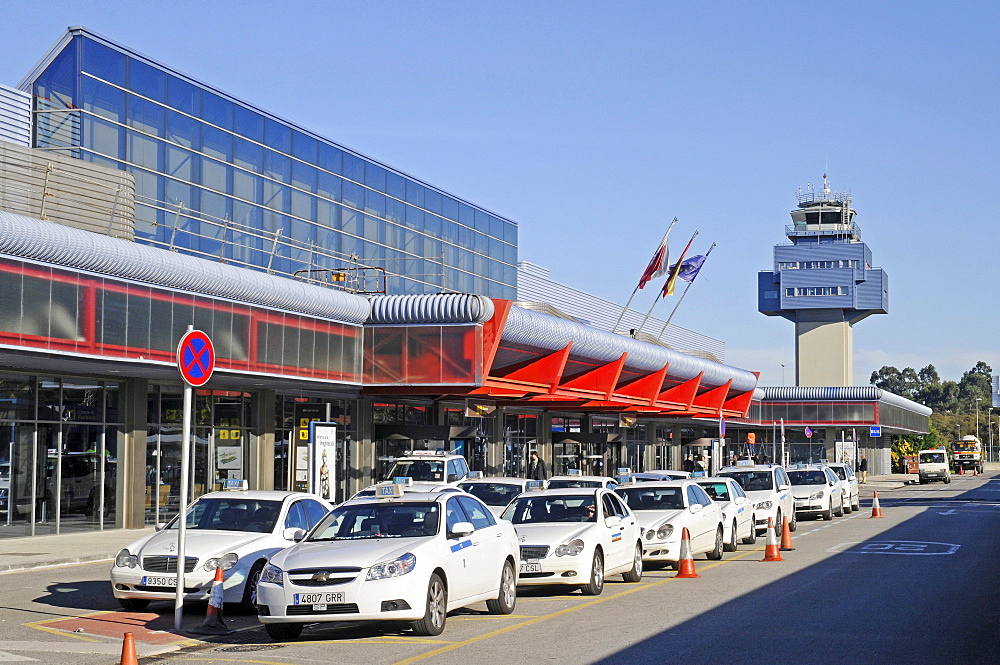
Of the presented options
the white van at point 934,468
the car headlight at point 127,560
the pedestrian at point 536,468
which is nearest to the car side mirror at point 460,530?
the car headlight at point 127,560

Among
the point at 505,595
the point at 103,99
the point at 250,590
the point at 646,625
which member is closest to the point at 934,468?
the point at 103,99

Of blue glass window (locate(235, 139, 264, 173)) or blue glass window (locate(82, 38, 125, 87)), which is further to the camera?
blue glass window (locate(235, 139, 264, 173))

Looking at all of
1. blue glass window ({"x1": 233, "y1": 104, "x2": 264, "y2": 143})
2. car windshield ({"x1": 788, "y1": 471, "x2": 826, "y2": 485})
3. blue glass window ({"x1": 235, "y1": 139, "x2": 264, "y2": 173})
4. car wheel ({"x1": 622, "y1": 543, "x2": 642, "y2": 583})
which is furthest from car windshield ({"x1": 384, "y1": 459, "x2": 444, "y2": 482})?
blue glass window ({"x1": 233, "y1": 104, "x2": 264, "y2": 143})

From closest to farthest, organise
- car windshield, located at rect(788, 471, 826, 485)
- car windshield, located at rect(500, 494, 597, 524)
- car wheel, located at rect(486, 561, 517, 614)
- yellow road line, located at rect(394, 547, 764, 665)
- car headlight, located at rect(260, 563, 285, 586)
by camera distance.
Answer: yellow road line, located at rect(394, 547, 764, 665) → car headlight, located at rect(260, 563, 285, 586) → car wheel, located at rect(486, 561, 517, 614) → car windshield, located at rect(500, 494, 597, 524) → car windshield, located at rect(788, 471, 826, 485)

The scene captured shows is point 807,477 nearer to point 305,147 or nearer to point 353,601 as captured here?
point 305,147

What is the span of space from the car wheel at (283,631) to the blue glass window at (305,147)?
3876cm

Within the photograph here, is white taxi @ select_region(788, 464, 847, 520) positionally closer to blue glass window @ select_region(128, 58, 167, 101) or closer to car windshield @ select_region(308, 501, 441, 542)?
car windshield @ select_region(308, 501, 441, 542)

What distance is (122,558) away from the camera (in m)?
15.3

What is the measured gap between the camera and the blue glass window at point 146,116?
40.4 m

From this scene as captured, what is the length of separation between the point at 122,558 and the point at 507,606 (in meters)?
4.80

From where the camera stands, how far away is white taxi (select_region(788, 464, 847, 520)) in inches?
1431

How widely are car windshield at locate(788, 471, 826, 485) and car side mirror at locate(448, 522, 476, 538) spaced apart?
2518cm

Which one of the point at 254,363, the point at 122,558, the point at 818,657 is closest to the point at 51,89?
the point at 254,363

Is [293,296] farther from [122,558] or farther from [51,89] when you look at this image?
[122,558]
